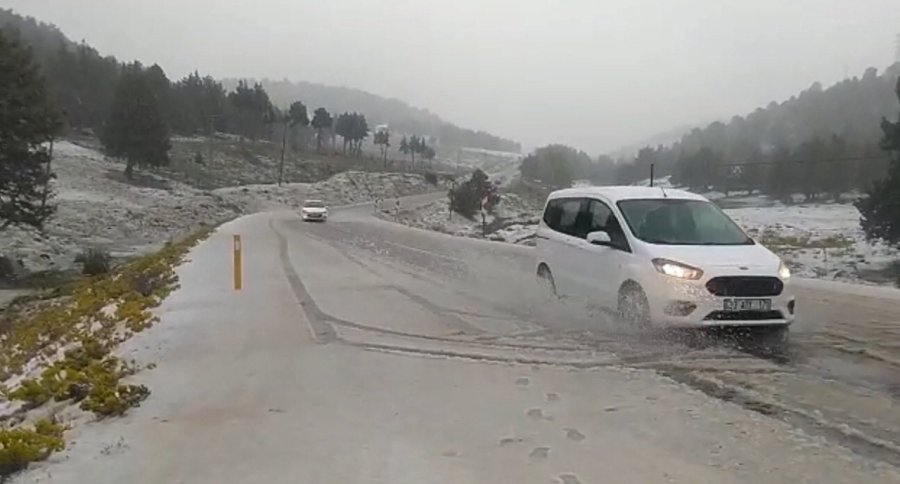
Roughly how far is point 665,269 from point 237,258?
881cm

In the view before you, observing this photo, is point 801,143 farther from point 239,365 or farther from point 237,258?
point 239,365

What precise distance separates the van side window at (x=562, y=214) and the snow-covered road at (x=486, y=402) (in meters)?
1.27

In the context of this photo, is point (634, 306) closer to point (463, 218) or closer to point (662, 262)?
point (662, 262)

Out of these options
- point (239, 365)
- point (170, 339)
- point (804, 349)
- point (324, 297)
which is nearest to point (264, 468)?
point (239, 365)

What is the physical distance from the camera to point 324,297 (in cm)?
1293

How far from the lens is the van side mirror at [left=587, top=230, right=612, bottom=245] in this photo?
10008mm

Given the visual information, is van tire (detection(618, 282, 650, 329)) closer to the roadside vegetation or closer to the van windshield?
the van windshield

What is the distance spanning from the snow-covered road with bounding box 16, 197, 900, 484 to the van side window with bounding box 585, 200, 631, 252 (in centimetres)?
106

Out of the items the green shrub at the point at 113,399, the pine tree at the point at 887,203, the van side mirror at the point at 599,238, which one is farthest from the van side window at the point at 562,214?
the pine tree at the point at 887,203

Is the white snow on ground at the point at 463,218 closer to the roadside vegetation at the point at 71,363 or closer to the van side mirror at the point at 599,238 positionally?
the roadside vegetation at the point at 71,363

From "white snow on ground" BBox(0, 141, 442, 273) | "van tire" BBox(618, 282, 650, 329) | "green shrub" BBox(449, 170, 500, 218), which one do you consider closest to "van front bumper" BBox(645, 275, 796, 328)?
"van tire" BBox(618, 282, 650, 329)

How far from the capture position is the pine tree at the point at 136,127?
6981 centimetres

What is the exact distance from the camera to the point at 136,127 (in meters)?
69.8

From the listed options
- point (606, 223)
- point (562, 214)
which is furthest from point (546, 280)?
point (606, 223)
